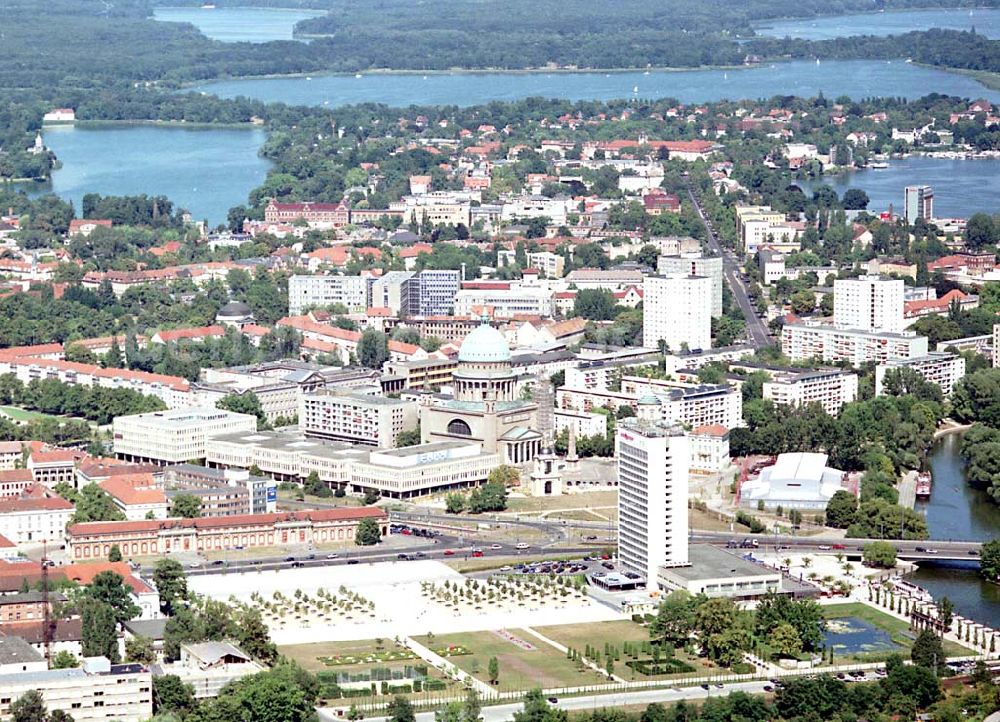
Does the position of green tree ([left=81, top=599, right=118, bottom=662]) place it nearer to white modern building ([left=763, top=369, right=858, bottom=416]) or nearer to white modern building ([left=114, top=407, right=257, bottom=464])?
white modern building ([left=114, top=407, right=257, bottom=464])

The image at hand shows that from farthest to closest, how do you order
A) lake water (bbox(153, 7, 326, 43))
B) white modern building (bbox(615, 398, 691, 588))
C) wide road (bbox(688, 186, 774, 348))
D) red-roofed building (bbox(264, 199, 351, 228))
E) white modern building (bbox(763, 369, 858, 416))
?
lake water (bbox(153, 7, 326, 43)), red-roofed building (bbox(264, 199, 351, 228)), wide road (bbox(688, 186, 774, 348)), white modern building (bbox(763, 369, 858, 416)), white modern building (bbox(615, 398, 691, 588))

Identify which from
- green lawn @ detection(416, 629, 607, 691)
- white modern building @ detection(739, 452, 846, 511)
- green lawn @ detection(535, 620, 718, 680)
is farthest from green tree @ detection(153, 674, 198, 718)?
white modern building @ detection(739, 452, 846, 511)

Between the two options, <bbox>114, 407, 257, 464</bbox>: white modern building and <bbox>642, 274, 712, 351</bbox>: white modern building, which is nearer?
<bbox>114, 407, 257, 464</bbox>: white modern building

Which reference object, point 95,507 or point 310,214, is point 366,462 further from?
point 310,214

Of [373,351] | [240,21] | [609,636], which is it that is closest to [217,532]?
[609,636]

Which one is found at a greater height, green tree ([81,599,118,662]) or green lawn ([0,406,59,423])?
green tree ([81,599,118,662])

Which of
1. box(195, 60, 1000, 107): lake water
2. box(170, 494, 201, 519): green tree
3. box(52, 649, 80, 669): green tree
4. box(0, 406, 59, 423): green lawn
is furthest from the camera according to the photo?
box(195, 60, 1000, 107): lake water

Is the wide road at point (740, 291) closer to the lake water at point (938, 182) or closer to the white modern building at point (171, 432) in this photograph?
the lake water at point (938, 182)
